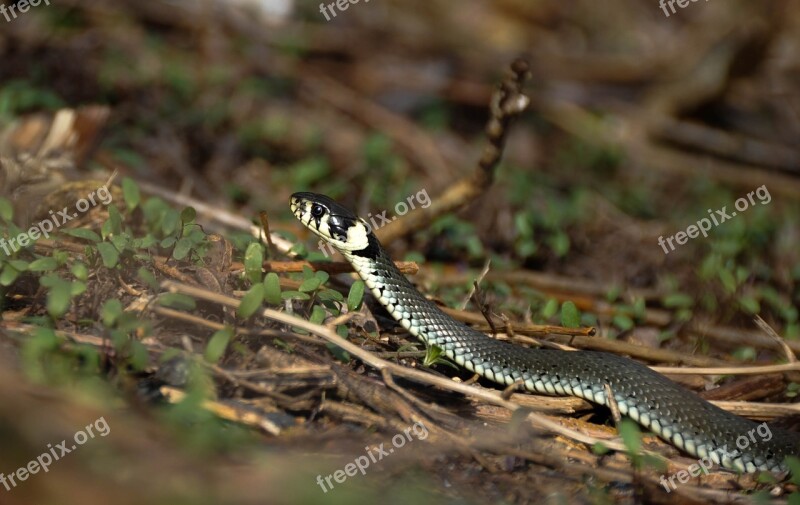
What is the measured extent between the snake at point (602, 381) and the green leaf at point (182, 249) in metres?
1.07

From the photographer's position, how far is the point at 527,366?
4695 mm

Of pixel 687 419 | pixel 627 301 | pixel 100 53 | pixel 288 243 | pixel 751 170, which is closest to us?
pixel 687 419

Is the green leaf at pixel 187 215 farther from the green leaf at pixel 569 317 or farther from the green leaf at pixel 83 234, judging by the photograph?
the green leaf at pixel 569 317

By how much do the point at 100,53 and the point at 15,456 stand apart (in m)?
6.37

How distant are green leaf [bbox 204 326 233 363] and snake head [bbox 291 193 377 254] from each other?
1.30 meters

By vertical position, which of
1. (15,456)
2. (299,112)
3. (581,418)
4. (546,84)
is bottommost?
(15,456)

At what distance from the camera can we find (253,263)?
14.9 feet

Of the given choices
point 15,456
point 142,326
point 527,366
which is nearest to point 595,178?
point 527,366

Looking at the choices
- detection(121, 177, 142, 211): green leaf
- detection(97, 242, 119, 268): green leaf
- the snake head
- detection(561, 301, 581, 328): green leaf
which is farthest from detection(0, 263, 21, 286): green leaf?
detection(561, 301, 581, 328): green leaf

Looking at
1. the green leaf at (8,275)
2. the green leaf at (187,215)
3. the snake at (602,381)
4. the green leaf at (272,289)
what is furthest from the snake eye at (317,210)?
the green leaf at (8,275)

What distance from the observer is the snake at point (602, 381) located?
4.52m

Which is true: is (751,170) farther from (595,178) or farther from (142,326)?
(142,326)

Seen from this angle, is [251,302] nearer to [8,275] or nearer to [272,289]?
[272,289]

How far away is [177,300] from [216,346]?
37 centimetres
